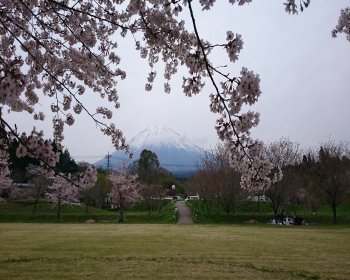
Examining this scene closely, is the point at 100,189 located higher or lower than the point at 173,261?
higher

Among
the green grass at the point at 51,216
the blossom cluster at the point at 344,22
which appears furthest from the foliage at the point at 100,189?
the blossom cluster at the point at 344,22

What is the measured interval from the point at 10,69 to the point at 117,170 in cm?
4168

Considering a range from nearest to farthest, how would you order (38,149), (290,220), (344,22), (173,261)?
(38,149)
(344,22)
(173,261)
(290,220)

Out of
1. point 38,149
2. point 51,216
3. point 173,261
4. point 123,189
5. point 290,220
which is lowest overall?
point 51,216

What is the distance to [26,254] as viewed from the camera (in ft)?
38.0

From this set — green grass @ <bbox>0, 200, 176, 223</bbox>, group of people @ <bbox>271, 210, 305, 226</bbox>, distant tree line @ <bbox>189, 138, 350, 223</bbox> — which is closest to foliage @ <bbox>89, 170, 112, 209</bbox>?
green grass @ <bbox>0, 200, 176, 223</bbox>

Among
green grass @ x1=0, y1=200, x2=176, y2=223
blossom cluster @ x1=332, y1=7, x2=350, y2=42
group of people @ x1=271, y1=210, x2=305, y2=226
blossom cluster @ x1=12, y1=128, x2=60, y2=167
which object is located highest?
blossom cluster @ x1=332, y1=7, x2=350, y2=42

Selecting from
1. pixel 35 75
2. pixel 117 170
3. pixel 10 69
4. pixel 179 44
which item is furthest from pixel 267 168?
pixel 117 170

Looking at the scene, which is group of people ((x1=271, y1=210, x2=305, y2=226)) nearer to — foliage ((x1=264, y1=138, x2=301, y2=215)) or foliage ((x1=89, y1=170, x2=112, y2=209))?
foliage ((x1=264, y1=138, x2=301, y2=215))

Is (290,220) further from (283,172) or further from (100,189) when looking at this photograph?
(100,189)

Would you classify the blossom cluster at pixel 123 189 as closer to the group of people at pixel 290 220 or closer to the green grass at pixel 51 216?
the green grass at pixel 51 216

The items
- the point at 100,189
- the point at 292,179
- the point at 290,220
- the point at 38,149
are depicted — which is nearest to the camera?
the point at 38,149

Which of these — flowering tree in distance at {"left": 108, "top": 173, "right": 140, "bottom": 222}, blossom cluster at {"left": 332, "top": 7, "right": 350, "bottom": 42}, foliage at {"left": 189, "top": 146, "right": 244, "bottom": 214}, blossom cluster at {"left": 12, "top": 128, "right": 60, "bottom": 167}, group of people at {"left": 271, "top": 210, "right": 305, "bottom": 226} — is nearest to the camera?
blossom cluster at {"left": 12, "top": 128, "right": 60, "bottom": 167}

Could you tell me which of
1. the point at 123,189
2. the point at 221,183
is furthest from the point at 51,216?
the point at 221,183
